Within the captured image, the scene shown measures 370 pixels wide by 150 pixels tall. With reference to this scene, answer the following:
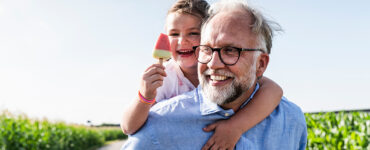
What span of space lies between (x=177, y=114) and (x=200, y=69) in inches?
12.6

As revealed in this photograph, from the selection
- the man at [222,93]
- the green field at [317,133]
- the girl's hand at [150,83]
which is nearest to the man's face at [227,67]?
the man at [222,93]

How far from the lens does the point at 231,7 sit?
85.4 inches

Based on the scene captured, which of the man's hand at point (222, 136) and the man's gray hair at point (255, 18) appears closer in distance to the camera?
the man's hand at point (222, 136)

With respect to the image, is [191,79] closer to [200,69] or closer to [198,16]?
[198,16]

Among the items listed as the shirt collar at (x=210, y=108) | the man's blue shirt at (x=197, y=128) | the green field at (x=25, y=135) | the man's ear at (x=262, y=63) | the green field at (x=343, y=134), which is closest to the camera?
the man's blue shirt at (x=197, y=128)

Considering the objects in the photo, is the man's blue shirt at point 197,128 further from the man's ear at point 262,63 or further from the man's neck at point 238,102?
the man's ear at point 262,63

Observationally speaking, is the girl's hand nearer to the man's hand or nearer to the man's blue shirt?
the man's blue shirt

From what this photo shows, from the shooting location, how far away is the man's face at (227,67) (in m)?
2.01

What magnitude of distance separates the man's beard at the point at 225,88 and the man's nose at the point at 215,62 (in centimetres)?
3

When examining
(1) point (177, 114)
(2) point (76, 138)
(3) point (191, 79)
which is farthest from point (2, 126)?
(2) point (76, 138)

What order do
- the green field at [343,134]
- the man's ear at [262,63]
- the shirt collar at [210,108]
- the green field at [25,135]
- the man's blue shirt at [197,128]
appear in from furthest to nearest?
the green field at [25,135]
the green field at [343,134]
the man's ear at [262,63]
the shirt collar at [210,108]
the man's blue shirt at [197,128]

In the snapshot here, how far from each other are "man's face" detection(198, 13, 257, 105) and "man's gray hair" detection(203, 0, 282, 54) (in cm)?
6

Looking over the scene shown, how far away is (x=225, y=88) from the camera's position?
6.64ft

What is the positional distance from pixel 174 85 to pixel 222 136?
2.92 feet
